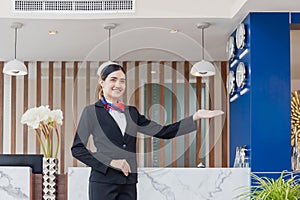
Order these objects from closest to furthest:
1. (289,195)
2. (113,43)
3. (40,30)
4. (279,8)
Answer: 1. (289,195)
2. (279,8)
3. (40,30)
4. (113,43)

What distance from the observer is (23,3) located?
17.0 ft

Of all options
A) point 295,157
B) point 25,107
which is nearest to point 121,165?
point 295,157

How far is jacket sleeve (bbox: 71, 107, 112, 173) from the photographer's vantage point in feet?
12.5

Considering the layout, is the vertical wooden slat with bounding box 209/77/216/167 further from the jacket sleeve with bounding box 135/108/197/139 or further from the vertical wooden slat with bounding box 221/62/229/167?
the jacket sleeve with bounding box 135/108/197/139

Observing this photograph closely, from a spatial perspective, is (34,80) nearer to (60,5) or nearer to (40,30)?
(40,30)

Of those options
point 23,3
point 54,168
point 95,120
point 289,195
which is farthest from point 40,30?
point 289,195

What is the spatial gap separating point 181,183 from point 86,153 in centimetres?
123

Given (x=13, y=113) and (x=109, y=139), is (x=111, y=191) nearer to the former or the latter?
(x=109, y=139)

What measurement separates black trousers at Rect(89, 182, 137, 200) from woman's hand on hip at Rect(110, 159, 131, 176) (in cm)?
9

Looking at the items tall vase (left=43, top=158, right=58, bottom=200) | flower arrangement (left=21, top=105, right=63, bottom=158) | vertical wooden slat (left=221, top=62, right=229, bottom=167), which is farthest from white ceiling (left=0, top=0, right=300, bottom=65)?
tall vase (left=43, top=158, right=58, bottom=200)

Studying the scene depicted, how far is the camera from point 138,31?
229 inches

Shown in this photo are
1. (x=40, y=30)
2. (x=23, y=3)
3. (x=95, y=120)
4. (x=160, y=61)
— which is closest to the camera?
(x=95, y=120)

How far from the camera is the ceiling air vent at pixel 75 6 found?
5164mm

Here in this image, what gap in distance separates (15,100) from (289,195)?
211 inches
